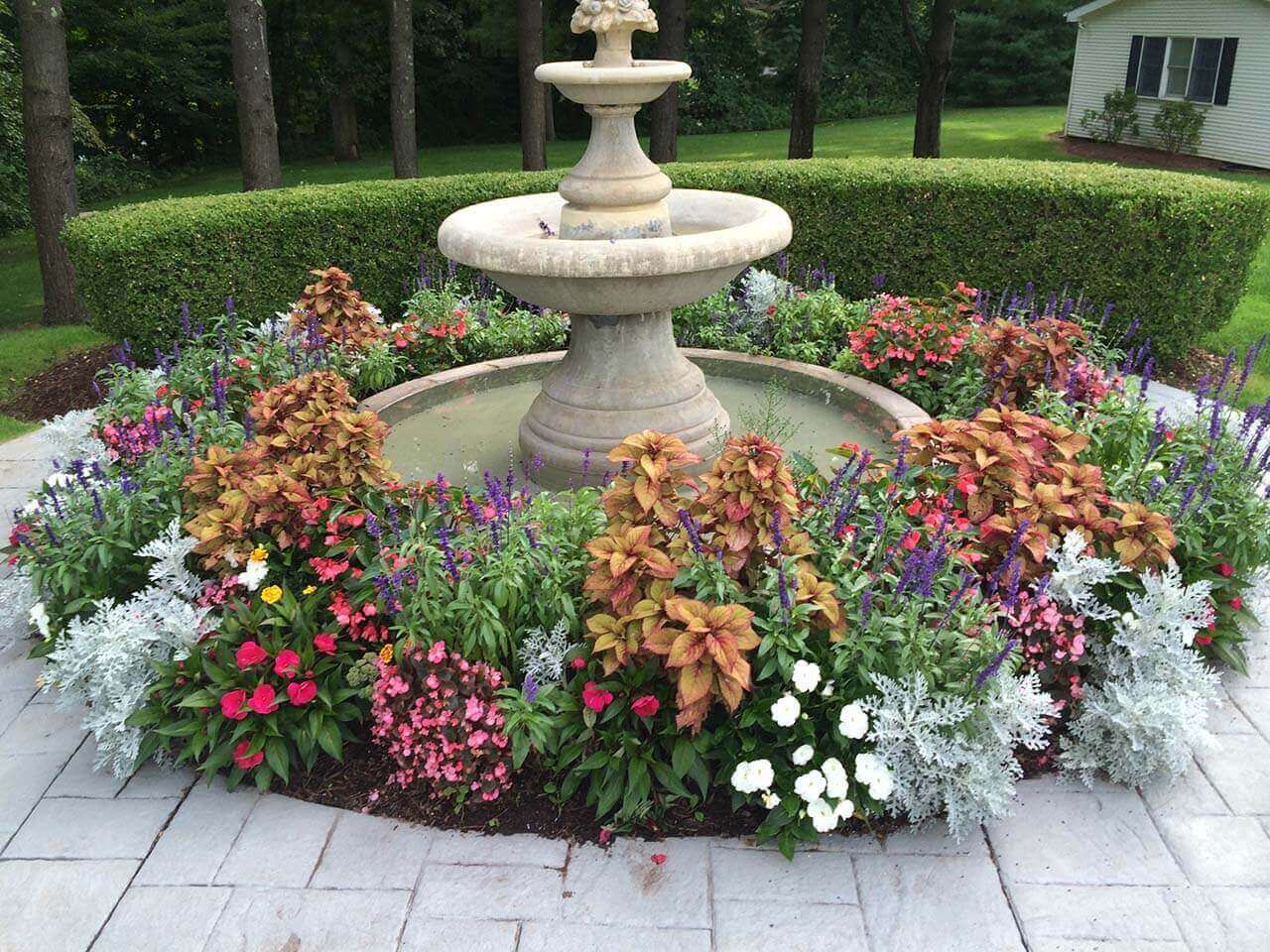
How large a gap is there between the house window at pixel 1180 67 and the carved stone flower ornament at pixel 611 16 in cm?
1934

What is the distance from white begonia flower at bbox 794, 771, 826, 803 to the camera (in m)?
3.34

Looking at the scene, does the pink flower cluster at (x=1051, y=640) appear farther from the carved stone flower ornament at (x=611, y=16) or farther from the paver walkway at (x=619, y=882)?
the carved stone flower ornament at (x=611, y=16)

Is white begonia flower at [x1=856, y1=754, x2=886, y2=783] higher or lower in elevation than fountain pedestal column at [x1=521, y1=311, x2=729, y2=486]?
lower

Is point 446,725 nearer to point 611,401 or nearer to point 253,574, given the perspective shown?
point 253,574

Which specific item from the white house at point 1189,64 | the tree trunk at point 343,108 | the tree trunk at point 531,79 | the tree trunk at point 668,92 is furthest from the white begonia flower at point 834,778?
the tree trunk at point 343,108

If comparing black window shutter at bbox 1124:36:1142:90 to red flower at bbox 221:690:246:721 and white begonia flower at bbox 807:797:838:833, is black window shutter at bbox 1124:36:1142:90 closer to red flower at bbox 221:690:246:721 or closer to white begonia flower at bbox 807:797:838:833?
white begonia flower at bbox 807:797:838:833

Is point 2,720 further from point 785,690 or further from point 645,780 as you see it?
point 785,690

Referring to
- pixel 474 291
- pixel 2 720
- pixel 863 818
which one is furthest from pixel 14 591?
pixel 474 291

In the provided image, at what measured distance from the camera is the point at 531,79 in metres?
16.1

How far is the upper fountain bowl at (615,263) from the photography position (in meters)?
4.52

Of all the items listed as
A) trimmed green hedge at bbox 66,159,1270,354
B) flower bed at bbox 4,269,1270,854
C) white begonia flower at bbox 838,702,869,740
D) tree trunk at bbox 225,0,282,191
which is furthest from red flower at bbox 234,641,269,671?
tree trunk at bbox 225,0,282,191

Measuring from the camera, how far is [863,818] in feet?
11.3

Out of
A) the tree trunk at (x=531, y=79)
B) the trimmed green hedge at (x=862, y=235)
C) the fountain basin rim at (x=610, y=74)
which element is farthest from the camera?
the tree trunk at (x=531, y=79)

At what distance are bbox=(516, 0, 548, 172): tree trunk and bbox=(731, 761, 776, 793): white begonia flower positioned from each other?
1410cm
